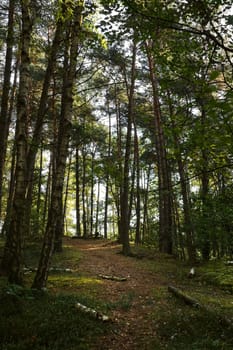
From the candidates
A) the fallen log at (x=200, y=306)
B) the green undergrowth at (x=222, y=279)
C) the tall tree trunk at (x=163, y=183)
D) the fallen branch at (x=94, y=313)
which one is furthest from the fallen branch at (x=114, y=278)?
the tall tree trunk at (x=163, y=183)

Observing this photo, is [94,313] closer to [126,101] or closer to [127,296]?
[127,296]

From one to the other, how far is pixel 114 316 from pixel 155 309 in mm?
1056

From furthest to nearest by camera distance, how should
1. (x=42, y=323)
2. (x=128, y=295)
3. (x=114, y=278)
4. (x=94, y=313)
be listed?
(x=114, y=278) < (x=128, y=295) < (x=94, y=313) < (x=42, y=323)

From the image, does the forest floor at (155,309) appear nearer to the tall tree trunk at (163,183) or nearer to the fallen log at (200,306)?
the fallen log at (200,306)

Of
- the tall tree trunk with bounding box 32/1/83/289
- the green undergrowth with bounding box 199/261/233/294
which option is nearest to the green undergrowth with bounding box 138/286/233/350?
the tall tree trunk with bounding box 32/1/83/289

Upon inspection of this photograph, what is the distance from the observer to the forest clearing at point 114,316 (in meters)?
4.75

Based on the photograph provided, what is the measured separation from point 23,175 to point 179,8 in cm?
494

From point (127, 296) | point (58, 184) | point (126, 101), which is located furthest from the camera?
point (126, 101)

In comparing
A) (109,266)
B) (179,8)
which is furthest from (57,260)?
(179,8)

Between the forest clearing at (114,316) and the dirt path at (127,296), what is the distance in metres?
0.02

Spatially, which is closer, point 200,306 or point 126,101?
point 200,306

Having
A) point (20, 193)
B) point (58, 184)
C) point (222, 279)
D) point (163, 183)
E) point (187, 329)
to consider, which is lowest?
Result: point (187, 329)

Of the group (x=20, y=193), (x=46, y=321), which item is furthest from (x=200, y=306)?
(x=20, y=193)

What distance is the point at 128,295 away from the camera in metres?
7.59
